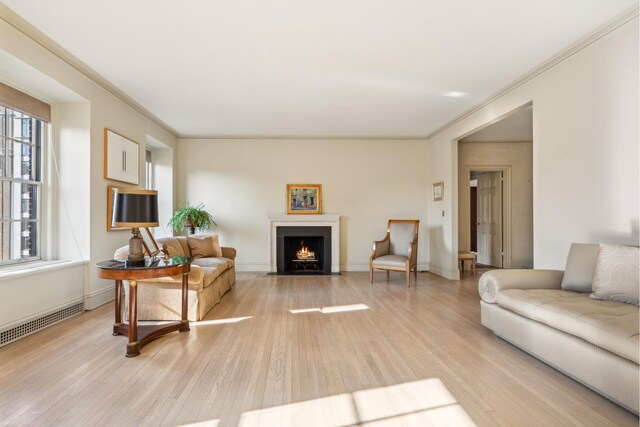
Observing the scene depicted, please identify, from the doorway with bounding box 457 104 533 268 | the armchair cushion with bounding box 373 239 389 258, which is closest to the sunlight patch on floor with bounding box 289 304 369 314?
the armchair cushion with bounding box 373 239 389 258

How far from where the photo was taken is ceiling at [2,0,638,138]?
2.64 meters

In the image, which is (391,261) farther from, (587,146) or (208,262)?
(587,146)

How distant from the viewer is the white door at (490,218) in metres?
7.38

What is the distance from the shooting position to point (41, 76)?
3.19 metres

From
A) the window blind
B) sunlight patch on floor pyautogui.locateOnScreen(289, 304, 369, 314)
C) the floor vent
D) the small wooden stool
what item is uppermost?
the window blind

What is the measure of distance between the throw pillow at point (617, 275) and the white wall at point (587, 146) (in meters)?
0.33

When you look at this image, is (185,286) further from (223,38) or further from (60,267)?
(223,38)

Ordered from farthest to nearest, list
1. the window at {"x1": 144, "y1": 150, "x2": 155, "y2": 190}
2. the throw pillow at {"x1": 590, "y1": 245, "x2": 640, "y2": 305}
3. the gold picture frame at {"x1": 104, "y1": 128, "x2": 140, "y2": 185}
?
the window at {"x1": 144, "y1": 150, "x2": 155, "y2": 190} < the gold picture frame at {"x1": 104, "y1": 128, "x2": 140, "y2": 185} < the throw pillow at {"x1": 590, "y1": 245, "x2": 640, "y2": 305}

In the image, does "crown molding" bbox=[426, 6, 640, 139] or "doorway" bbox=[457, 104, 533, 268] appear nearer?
"crown molding" bbox=[426, 6, 640, 139]

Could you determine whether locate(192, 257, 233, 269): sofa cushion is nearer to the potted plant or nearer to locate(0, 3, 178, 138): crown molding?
the potted plant

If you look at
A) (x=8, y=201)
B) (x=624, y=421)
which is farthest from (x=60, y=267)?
(x=624, y=421)

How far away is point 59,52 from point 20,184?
1357 millimetres

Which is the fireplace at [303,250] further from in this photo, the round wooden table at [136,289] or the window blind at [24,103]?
the window blind at [24,103]

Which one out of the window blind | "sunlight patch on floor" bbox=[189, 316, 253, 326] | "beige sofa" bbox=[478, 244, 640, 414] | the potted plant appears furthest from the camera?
the potted plant
